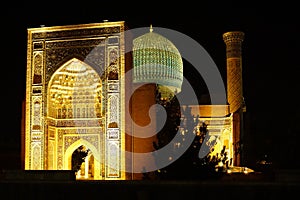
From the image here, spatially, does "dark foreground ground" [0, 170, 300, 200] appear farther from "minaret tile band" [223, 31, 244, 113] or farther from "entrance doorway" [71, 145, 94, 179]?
"minaret tile band" [223, 31, 244, 113]

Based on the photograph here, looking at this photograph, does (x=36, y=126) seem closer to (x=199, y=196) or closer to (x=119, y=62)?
(x=119, y=62)

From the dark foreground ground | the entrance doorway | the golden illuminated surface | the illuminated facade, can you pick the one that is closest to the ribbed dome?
the illuminated facade

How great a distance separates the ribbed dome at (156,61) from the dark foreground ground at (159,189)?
35.2 feet

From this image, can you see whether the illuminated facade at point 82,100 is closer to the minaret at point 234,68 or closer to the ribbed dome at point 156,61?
the ribbed dome at point 156,61

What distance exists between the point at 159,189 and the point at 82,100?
9605mm

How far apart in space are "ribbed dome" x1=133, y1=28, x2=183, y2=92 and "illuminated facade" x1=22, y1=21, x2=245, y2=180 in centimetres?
257

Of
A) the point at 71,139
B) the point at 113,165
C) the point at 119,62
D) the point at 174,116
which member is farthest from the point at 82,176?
the point at 174,116

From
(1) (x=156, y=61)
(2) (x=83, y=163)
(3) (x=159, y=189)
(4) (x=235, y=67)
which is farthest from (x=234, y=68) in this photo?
(3) (x=159, y=189)

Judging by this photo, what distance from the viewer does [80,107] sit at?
15094mm

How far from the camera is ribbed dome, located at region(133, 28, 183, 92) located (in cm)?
1723

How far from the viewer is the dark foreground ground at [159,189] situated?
18.3 ft

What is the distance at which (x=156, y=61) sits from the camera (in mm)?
17578

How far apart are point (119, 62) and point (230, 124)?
526 cm

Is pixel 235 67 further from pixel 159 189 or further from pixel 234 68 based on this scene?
pixel 159 189
